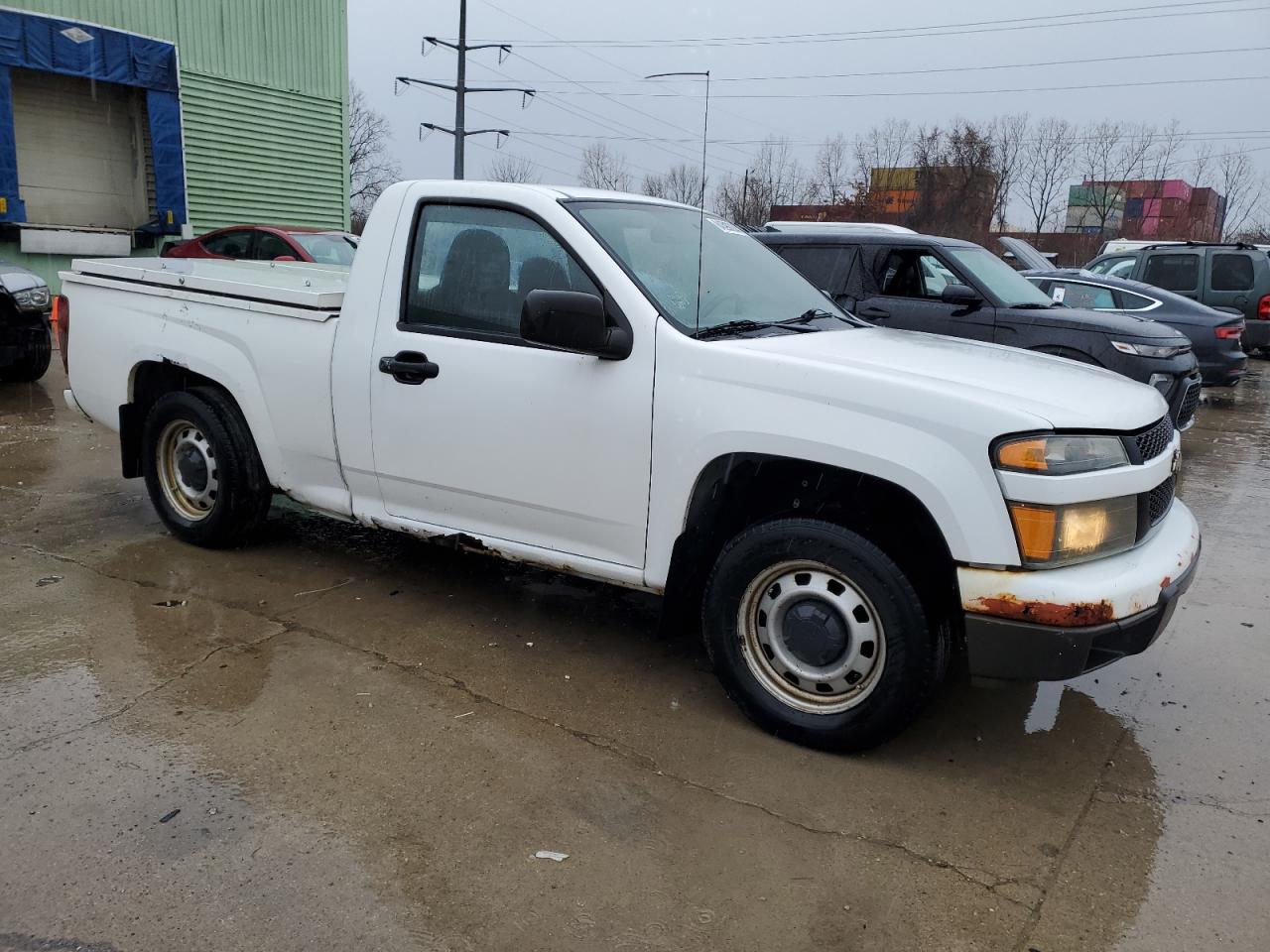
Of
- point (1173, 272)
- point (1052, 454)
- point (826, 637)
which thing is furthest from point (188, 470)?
point (1173, 272)

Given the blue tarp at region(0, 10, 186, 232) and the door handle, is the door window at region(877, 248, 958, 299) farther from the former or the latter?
the blue tarp at region(0, 10, 186, 232)

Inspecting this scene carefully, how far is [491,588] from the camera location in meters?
4.90

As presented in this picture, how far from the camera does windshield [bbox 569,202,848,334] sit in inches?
149

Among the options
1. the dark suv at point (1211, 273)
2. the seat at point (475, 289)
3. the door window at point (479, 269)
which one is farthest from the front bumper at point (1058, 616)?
the dark suv at point (1211, 273)

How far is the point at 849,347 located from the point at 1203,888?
1989 millimetres

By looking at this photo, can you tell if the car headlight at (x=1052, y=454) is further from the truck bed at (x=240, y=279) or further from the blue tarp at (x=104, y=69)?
the blue tarp at (x=104, y=69)

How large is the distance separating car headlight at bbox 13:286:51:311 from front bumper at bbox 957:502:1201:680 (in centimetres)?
945

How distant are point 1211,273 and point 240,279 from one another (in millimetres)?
13930

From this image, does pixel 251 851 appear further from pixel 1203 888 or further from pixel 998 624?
pixel 1203 888

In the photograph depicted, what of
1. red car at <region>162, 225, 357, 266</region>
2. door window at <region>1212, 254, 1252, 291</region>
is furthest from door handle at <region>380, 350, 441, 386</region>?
door window at <region>1212, 254, 1252, 291</region>

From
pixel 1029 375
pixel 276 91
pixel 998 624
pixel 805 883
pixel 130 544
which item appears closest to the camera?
pixel 805 883

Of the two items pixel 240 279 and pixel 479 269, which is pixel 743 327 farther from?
pixel 240 279

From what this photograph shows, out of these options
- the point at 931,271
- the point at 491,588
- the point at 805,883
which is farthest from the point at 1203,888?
the point at 931,271

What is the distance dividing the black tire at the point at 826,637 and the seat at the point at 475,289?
1325 mm
